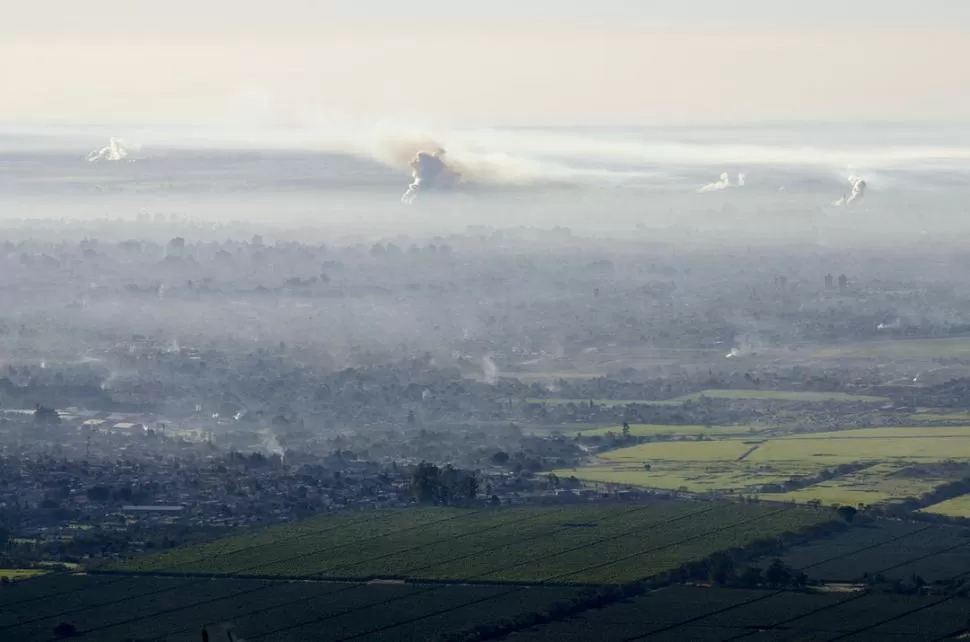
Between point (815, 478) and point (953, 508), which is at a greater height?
point (815, 478)

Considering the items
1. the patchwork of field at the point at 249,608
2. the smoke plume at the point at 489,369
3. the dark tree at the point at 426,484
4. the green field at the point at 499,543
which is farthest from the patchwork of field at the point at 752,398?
the patchwork of field at the point at 249,608

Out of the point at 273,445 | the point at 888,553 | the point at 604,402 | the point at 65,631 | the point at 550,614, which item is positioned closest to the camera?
the point at 65,631

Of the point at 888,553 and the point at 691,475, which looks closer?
the point at 888,553

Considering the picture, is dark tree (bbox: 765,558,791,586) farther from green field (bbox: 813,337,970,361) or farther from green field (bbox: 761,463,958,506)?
green field (bbox: 813,337,970,361)

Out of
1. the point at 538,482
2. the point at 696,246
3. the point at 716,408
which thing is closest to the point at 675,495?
the point at 538,482

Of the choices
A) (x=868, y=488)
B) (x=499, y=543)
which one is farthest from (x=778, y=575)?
(x=868, y=488)

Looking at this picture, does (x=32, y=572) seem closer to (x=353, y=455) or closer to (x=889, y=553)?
(x=889, y=553)

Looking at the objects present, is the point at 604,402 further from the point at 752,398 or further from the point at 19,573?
the point at 19,573

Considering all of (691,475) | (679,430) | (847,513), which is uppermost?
(679,430)
